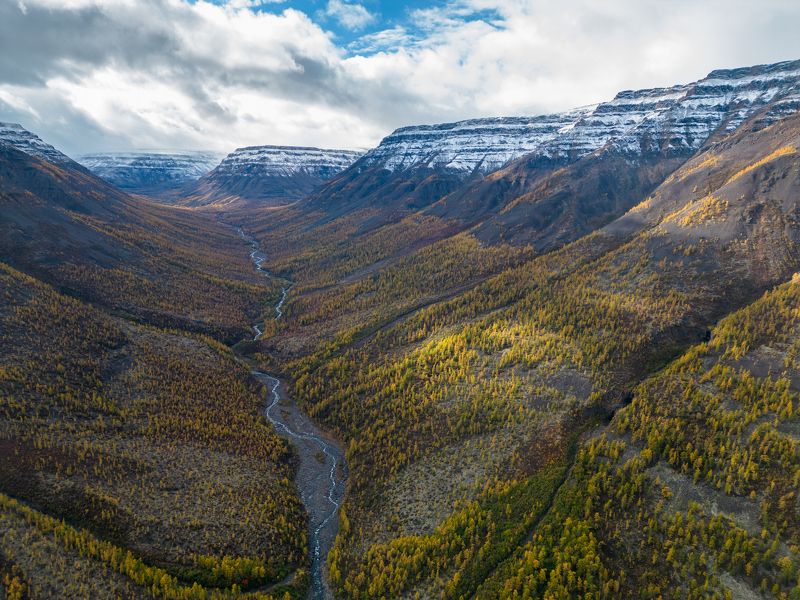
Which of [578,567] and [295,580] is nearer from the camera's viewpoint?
[578,567]

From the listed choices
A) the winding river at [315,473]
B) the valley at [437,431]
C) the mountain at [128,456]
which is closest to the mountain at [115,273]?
the mountain at [128,456]

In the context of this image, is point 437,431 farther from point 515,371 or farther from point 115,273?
point 115,273

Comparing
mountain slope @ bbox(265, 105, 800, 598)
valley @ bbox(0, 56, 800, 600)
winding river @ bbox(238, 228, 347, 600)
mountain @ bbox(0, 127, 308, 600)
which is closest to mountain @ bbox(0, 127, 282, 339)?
mountain @ bbox(0, 127, 308, 600)

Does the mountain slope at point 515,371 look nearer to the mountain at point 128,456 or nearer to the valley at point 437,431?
the valley at point 437,431

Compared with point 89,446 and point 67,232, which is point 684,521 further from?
point 67,232

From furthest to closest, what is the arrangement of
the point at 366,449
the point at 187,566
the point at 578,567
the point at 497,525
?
the point at 366,449
the point at 497,525
the point at 187,566
the point at 578,567

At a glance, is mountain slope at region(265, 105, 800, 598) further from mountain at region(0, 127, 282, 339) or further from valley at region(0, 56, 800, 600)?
mountain at region(0, 127, 282, 339)

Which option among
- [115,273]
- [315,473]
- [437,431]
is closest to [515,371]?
[437,431]

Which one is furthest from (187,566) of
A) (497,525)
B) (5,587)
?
(497,525)
